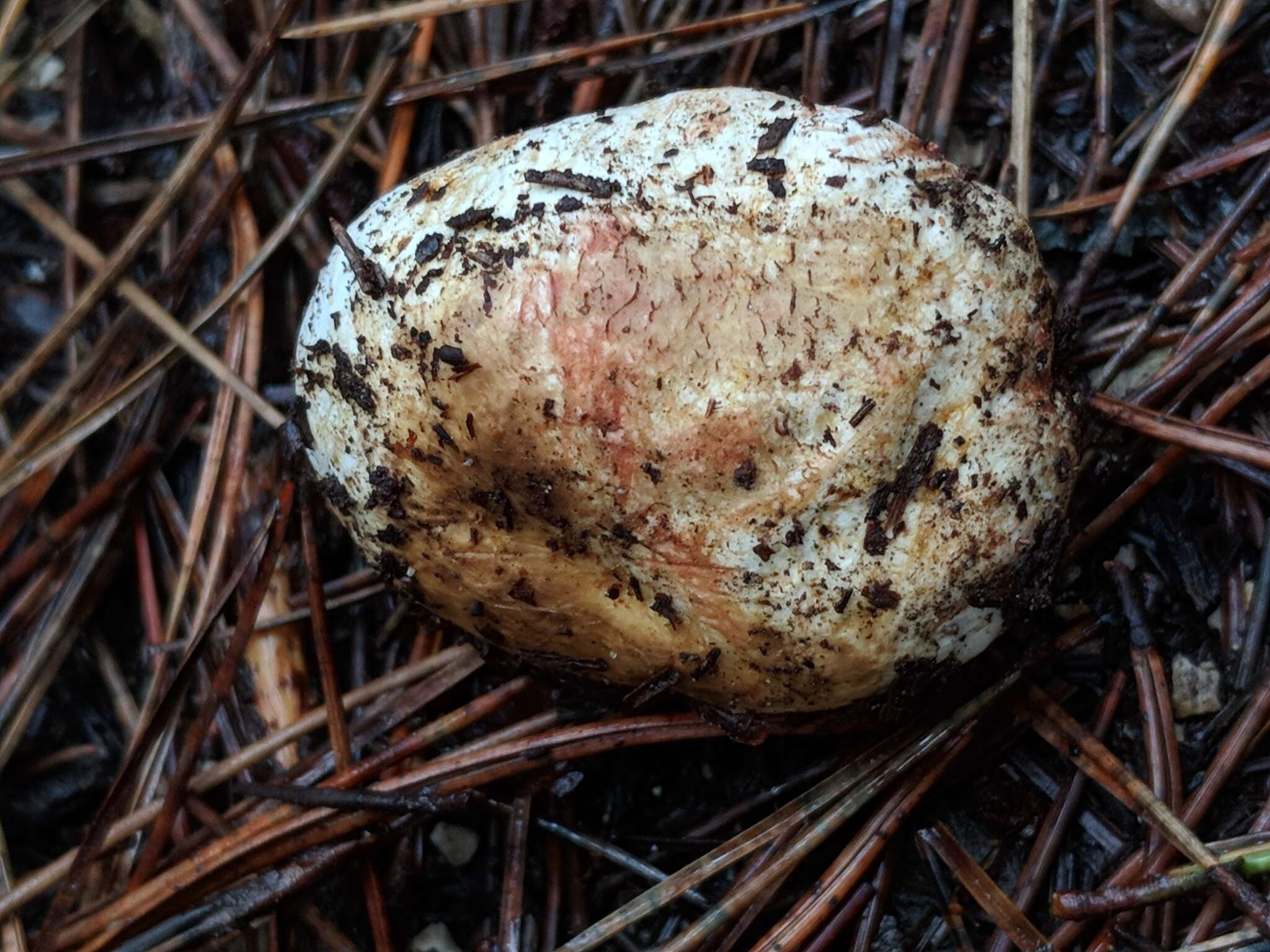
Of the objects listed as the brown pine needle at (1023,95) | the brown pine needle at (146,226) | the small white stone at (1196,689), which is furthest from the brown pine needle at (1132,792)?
the brown pine needle at (146,226)

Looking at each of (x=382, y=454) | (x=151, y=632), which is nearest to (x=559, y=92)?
(x=382, y=454)

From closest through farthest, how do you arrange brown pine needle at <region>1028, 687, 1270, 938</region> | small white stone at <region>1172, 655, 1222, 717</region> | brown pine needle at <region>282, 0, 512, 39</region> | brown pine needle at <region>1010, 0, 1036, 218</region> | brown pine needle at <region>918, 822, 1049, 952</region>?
brown pine needle at <region>1028, 687, 1270, 938</region> < brown pine needle at <region>918, 822, 1049, 952</region> < small white stone at <region>1172, 655, 1222, 717</region> < brown pine needle at <region>1010, 0, 1036, 218</region> < brown pine needle at <region>282, 0, 512, 39</region>

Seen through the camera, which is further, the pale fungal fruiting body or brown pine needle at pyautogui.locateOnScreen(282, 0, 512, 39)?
brown pine needle at pyautogui.locateOnScreen(282, 0, 512, 39)

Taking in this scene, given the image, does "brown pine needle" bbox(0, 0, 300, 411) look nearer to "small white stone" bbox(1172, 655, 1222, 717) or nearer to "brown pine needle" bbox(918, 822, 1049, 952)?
"brown pine needle" bbox(918, 822, 1049, 952)

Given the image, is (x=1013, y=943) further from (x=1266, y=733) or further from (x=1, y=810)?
(x=1, y=810)

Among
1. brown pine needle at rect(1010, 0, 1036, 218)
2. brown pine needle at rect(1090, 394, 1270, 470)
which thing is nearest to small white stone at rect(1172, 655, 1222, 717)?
brown pine needle at rect(1090, 394, 1270, 470)

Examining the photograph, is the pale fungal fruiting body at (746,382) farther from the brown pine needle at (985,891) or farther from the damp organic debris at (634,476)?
the brown pine needle at (985,891)

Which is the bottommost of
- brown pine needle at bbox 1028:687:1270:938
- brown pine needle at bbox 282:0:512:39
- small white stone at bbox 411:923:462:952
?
small white stone at bbox 411:923:462:952

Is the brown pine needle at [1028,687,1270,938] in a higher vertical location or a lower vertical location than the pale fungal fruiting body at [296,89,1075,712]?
lower
